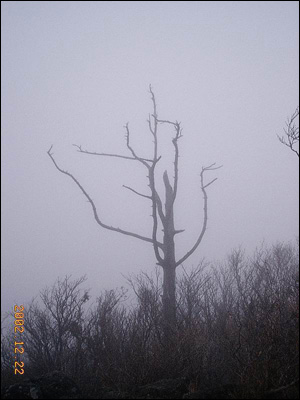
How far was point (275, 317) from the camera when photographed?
532 cm

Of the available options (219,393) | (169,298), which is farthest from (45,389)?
(169,298)

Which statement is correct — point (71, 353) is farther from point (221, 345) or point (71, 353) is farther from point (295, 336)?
point (295, 336)

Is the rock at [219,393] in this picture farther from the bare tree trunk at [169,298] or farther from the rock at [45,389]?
the bare tree trunk at [169,298]

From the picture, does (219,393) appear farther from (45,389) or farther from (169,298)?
(169,298)

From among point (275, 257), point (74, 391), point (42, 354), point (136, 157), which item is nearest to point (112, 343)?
point (74, 391)

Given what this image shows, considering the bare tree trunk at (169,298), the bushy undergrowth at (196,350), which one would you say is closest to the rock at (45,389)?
the bushy undergrowth at (196,350)

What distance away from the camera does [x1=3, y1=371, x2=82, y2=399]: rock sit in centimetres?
500

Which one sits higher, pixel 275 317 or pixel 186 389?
pixel 275 317

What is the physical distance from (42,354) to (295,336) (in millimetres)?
13119

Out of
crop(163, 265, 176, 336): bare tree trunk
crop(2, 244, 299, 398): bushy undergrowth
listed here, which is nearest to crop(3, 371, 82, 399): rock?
crop(2, 244, 299, 398): bushy undergrowth

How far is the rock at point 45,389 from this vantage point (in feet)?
16.4

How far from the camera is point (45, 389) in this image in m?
5.23

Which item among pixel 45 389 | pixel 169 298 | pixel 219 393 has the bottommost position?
pixel 45 389

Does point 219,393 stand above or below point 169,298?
below
